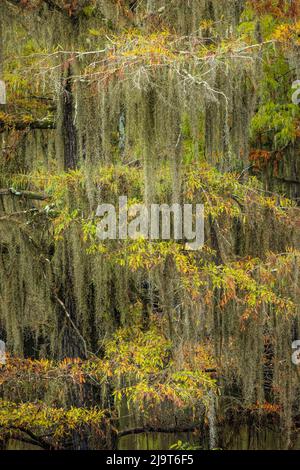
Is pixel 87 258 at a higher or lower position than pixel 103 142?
lower

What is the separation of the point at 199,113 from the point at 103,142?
1.11 m

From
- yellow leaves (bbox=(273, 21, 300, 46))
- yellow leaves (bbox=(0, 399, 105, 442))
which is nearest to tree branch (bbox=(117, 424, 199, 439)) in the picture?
yellow leaves (bbox=(0, 399, 105, 442))

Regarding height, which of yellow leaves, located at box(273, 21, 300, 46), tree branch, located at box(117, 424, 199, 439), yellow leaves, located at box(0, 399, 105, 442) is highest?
yellow leaves, located at box(273, 21, 300, 46)

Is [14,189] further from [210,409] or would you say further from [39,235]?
[210,409]

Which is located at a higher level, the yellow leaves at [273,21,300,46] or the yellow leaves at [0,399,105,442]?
the yellow leaves at [273,21,300,46]

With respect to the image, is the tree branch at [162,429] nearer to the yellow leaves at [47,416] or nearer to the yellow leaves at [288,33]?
the yellow leaves at [47,416]

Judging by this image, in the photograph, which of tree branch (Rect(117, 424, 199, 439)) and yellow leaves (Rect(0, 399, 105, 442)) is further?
tree branch (Rect(117, 424, 199, 439))

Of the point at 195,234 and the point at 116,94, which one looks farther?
the point at 195,234

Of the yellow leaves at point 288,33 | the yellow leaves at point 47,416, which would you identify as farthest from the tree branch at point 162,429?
the yellow leaves at point 288,33

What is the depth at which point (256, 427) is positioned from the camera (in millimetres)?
10172

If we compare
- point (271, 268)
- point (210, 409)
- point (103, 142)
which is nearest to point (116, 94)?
point (103, 142)

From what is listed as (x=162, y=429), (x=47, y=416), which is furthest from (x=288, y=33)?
(x=47, y=416)

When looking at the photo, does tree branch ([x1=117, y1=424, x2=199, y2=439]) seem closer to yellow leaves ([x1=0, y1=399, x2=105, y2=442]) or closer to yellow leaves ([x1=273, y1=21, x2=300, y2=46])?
yellow leaves ([x1=0, y1=399, x2=105, y2=442])
